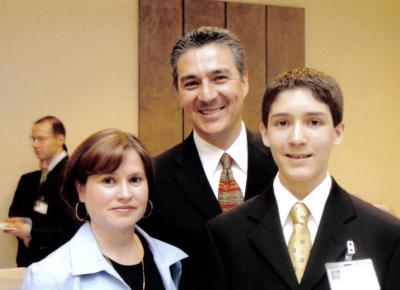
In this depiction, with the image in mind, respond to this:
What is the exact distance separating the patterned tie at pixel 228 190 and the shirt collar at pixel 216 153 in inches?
1.0

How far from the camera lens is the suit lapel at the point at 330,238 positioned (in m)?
1.40

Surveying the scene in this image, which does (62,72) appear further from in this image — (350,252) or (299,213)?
(350,252)

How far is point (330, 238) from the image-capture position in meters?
1.43

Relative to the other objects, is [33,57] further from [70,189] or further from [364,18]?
[364,18]

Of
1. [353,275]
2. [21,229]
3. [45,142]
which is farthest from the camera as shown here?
[45,142]

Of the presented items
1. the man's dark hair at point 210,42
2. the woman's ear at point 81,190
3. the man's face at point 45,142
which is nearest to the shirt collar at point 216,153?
the man's dark hair at point 210,42

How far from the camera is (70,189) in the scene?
1.69 m

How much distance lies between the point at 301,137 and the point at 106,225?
0.65 meters

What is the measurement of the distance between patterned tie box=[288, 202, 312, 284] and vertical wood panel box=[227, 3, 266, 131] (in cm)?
344

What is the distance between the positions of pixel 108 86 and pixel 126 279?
315cm

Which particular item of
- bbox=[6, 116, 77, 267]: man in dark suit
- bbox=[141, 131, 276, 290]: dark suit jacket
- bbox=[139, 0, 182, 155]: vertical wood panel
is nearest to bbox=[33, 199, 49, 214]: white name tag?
bbox=[6, 116, 77, 267]: man in dark suit

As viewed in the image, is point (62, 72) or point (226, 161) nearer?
point (226, 161)

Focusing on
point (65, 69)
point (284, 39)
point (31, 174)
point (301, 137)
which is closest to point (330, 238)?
point (301, 137)

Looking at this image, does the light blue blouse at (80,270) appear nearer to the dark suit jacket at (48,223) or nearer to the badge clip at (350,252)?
the badge clip at (350,252)
